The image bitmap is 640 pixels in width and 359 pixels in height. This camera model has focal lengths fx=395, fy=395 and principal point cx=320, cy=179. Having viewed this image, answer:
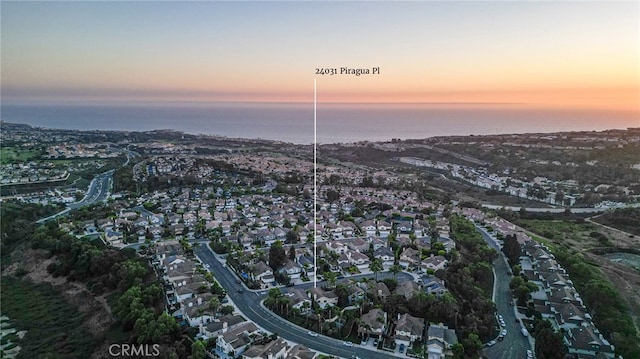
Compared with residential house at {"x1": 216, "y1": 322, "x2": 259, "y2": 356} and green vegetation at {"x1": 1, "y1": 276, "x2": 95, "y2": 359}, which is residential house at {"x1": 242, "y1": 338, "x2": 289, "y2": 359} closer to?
residential house at {"x1": 216, "y1": 322, "x2": 259, "y2": 356}

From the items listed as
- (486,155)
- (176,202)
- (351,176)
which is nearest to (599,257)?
(351,176)

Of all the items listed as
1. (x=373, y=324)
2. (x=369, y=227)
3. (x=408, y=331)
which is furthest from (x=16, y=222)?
(x=408, y=331)

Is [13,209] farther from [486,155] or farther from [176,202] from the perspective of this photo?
[486,155]

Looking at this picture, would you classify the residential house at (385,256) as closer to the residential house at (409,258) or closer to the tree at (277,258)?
the residential house at (409,258)

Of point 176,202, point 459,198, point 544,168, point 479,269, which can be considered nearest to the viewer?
point 479,269

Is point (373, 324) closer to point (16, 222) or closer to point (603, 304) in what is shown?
point (603, 304)

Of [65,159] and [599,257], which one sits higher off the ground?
[65,159]

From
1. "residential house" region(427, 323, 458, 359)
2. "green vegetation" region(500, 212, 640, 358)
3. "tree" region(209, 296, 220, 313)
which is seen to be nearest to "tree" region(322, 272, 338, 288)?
"residential house" region(427, 323, 458, 359)

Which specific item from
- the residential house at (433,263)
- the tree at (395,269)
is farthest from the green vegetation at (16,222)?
the residential house at (433,263)
